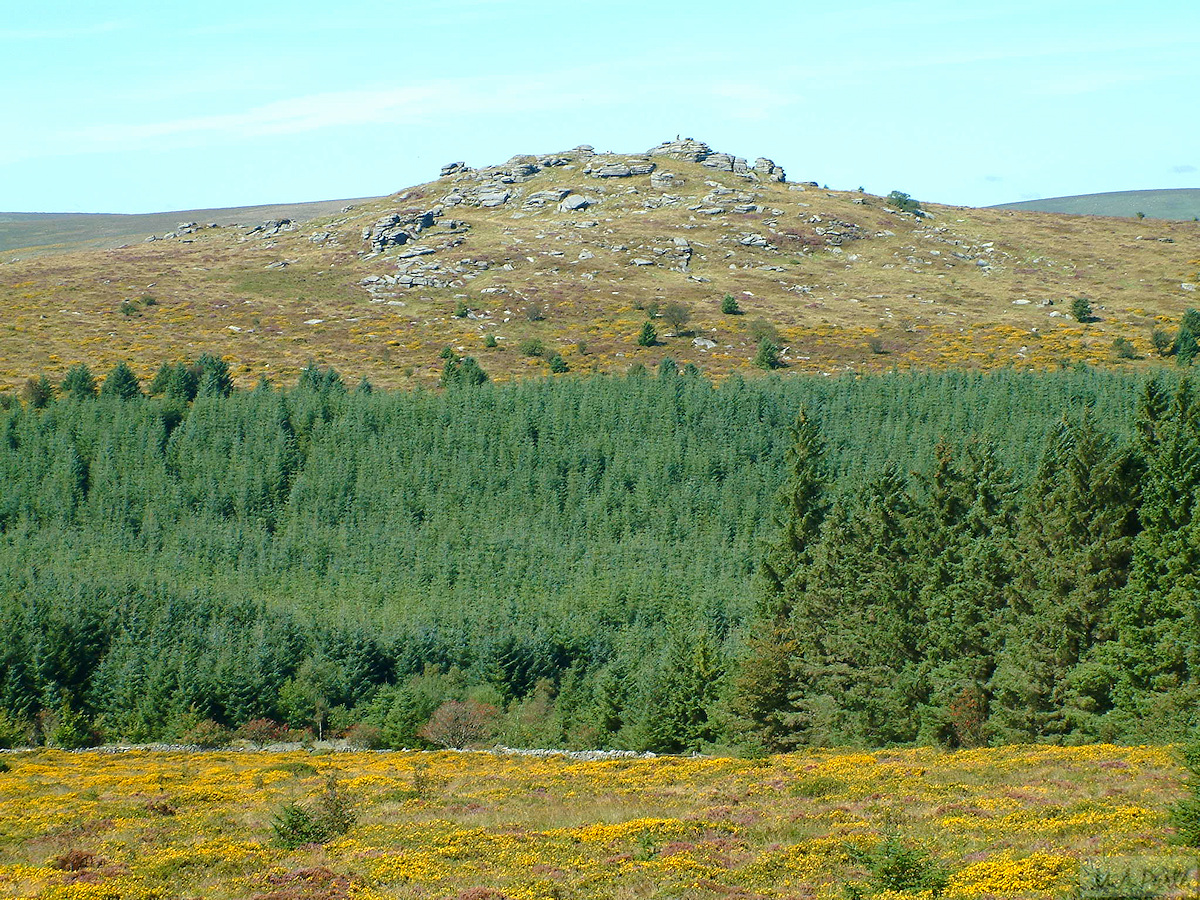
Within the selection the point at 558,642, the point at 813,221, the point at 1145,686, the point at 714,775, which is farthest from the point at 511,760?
the point at 813,221

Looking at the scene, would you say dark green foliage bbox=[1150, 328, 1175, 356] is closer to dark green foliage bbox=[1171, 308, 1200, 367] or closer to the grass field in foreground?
dark green foliage bbox=[1171, 308, 1200, 367]

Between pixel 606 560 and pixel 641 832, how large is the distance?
7914 cm

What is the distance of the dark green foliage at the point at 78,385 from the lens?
123m

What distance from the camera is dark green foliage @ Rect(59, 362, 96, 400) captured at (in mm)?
122938

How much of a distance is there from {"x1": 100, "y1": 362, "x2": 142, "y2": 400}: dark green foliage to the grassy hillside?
28.2 feet

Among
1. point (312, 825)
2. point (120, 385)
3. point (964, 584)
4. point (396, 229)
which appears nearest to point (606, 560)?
point (964, 584)

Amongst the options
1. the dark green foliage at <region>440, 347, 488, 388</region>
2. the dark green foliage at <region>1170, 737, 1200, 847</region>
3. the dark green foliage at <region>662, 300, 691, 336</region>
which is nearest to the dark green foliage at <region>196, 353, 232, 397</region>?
the dark green foliage at <region>440, 347, 488, 388</region>

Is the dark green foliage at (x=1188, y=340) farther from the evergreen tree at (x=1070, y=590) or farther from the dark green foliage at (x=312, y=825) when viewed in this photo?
the dark green foliage at (x=312, y=825)

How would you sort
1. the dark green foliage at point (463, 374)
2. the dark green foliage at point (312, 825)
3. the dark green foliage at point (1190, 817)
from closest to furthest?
the dark green foliage at point (1190, 817)
the dark green foliage at point (312, 825)
the dark green foliage at point (463, 374)

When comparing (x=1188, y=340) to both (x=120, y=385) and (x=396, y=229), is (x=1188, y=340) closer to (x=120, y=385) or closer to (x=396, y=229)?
(x=396, y=229)

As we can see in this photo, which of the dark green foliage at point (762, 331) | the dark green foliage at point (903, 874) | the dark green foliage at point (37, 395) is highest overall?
the dark green foliage at point (762, 331)

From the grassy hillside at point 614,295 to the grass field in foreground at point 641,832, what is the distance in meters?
97.6

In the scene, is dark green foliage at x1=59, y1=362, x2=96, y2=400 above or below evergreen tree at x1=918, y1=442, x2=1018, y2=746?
above

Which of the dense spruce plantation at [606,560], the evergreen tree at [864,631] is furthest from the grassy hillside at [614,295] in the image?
the evergreen tree at [864,631]
